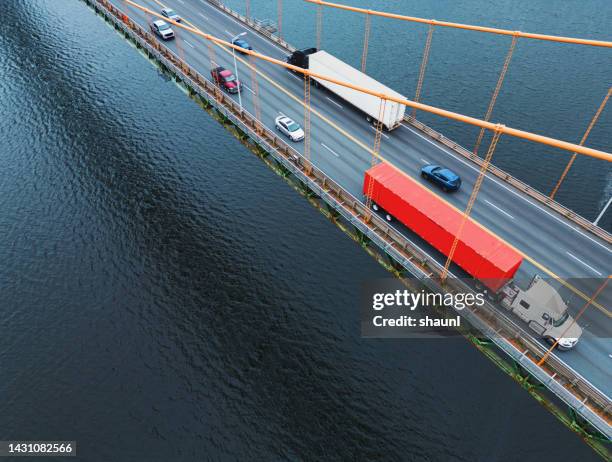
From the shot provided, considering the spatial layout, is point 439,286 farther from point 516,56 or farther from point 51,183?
point 516,56

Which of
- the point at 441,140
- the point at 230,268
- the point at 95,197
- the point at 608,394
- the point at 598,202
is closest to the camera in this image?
the point at 608,394

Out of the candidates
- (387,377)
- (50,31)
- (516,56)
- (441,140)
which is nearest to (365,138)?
(441,140)

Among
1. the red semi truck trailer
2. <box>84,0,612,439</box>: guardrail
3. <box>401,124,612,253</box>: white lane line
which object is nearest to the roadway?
<box>401,124,612,253</box>: white lane line

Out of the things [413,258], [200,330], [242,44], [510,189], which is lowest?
[200,330]

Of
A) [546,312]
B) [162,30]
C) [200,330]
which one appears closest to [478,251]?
[546,312]

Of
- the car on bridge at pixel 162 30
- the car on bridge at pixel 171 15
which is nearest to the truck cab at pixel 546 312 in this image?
the car on bridge at pixel 162 30

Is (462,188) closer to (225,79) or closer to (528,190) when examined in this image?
(528,190)
